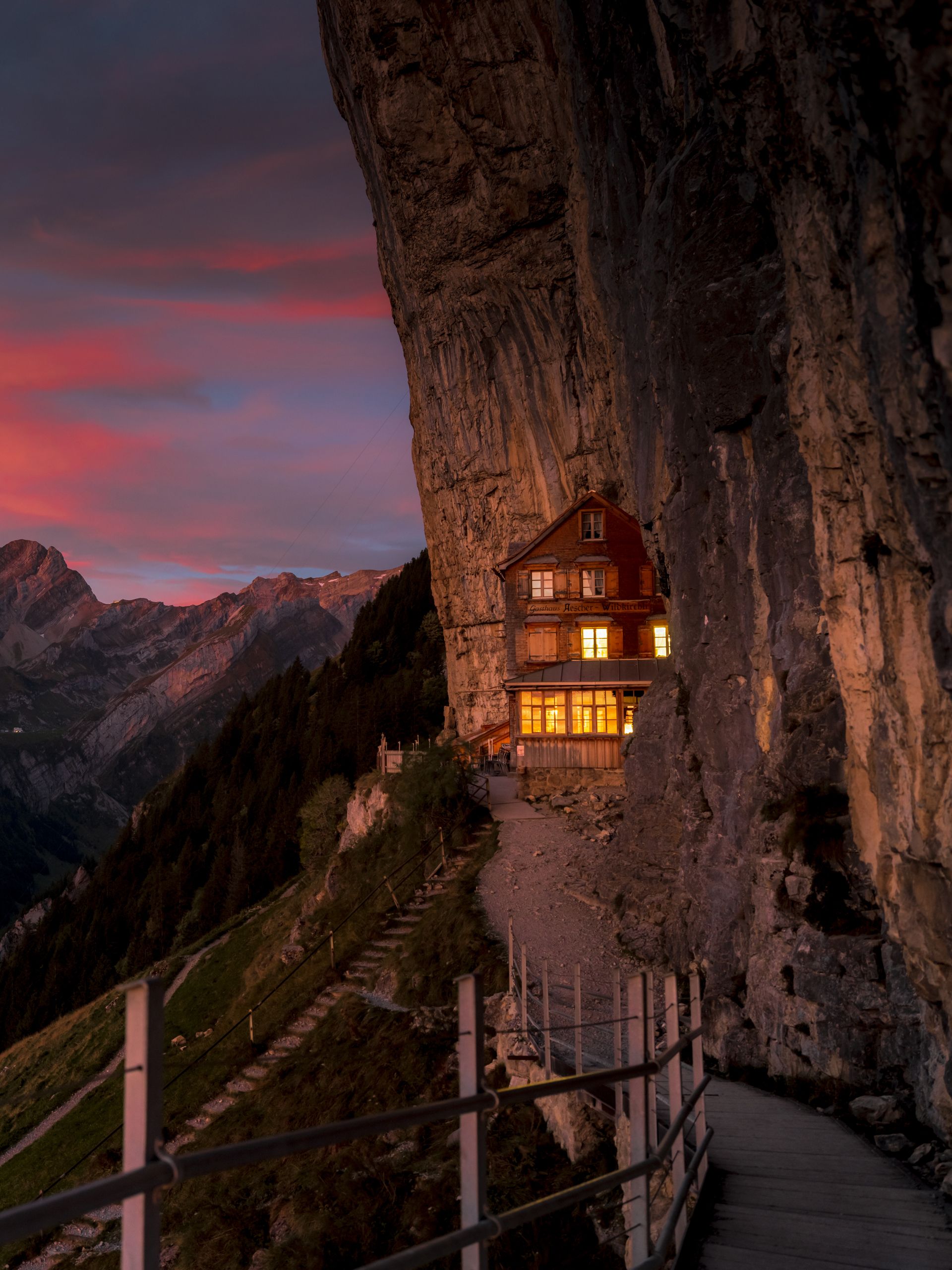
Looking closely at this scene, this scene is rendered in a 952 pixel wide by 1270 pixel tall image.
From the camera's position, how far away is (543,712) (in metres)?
35.6

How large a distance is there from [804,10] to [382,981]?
21765 mm

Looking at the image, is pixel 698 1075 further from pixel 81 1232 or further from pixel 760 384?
pixel 81 1232

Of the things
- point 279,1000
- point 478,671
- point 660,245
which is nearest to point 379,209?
point 478,671

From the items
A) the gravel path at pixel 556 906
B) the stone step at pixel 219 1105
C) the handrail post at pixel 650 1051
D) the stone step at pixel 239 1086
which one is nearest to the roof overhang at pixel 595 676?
the gravel path at pixel 556 906

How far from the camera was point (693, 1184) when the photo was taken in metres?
7.73

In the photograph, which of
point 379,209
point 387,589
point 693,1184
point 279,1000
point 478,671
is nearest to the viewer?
point 693,1184

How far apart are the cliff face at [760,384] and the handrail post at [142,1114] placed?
5.50 metres

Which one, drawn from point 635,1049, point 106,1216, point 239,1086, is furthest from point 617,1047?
point 239,1086

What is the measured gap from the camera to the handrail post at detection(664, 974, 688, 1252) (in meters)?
6.96

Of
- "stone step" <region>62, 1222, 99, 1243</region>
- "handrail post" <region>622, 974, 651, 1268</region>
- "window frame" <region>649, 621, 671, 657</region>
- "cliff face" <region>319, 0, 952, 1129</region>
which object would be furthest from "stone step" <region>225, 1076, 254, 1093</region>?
"window frame" <region>649, 621, 671, 657</region>

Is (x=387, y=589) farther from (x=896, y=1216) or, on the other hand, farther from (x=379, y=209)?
(x=896, y=1216)

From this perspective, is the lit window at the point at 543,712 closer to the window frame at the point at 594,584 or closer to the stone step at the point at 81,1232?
the window frame at the point at 594,584

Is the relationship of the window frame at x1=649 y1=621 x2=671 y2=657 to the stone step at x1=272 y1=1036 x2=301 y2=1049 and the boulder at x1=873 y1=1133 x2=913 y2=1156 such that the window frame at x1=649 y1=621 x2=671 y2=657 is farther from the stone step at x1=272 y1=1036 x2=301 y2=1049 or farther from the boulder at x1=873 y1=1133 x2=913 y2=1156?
the boulder at x1=873 y1=1133 x2=913 y2=1156

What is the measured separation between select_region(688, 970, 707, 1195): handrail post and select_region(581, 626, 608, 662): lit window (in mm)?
29661
